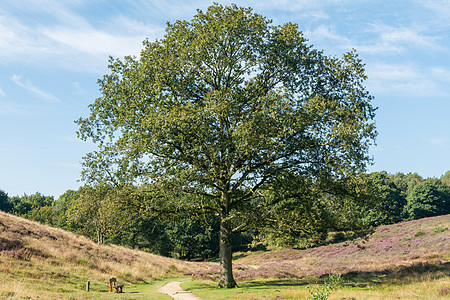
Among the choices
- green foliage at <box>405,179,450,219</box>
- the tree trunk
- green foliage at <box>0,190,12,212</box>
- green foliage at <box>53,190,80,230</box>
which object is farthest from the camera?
green foliage at <box>0,190,12,212</box>

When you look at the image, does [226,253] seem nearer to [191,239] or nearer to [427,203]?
[191,239]

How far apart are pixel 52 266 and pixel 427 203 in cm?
10376

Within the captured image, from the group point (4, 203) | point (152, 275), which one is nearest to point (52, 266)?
point (152, 275)

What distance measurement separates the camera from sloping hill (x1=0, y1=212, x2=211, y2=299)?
18453 mm

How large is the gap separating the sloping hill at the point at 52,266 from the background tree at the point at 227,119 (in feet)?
24.3

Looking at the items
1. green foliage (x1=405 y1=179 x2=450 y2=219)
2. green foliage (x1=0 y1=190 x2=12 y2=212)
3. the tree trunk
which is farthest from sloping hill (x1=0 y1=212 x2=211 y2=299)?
green foliage (x1=0 y1=190 x2=12 y2=212)

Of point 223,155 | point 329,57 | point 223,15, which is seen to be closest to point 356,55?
point 329,57

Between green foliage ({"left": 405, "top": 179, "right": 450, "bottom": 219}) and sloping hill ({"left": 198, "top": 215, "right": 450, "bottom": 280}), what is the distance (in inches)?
1367

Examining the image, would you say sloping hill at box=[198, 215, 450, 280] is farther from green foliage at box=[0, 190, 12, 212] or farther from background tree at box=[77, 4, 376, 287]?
green foliage at box=[0, 190, 12, 212]

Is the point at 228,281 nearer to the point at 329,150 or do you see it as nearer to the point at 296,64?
the point at 329,150

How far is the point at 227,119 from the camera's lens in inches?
833

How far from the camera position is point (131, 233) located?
79250 millimetres

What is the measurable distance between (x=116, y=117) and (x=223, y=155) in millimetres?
7905

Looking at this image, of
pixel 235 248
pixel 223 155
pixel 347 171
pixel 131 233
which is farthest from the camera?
pixel 235 248
